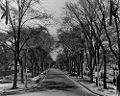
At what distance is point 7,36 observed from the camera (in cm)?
3172

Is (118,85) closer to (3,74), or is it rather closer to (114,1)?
(114,1)

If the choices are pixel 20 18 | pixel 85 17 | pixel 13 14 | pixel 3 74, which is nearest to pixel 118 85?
pixel 85 17

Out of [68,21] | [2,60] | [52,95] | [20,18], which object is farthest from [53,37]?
[52,95]

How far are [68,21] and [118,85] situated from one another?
14222mm

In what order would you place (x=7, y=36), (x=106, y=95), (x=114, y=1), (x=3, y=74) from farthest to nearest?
(x=3, y=74) < (x=7, y=36) < (x=106, y=95) < (x=114, y=1)

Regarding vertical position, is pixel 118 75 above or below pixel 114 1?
below

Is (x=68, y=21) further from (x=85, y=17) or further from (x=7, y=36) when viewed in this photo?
(x=7, y=36)

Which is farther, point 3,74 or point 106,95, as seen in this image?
point 3,74

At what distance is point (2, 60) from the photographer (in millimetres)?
54656

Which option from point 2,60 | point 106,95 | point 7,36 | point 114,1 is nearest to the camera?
point 114,1

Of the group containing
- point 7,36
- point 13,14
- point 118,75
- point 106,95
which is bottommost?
point 106,95

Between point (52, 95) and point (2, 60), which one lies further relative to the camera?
point (2, 60)

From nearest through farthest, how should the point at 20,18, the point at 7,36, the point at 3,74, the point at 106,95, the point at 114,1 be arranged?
1. the point at 114,1
2. the point at 106,95
3. the point at 20,18
4. the point at 7,36
5. the point at 3,74

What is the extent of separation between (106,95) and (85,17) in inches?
451
